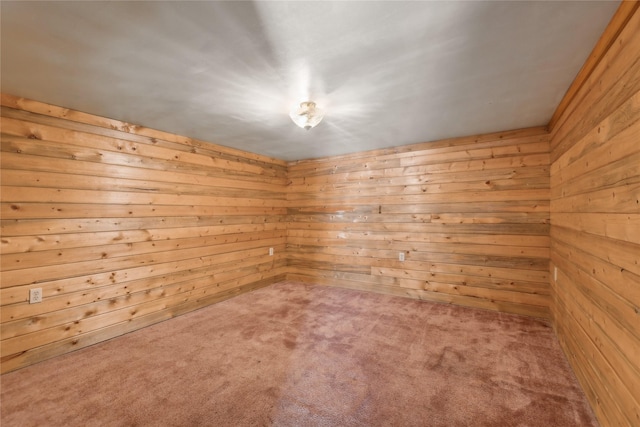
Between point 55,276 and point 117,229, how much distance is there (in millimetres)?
576

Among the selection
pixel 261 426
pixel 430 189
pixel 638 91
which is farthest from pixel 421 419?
pixel 430 189

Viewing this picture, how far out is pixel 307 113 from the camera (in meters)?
2.21

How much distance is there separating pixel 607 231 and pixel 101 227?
3732mm

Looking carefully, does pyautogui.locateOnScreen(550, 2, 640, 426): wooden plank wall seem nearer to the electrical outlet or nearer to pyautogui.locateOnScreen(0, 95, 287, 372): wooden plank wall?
pyautogui.locateOnScreen(0, 95, 287, 372): wooden plank wall

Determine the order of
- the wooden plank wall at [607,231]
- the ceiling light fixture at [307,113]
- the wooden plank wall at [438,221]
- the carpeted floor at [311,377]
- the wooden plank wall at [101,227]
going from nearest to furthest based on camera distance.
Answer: the wooden plank wall at [607,231]
the carpeted floor at [311,377]
the wooden plank wall at [101,227]
the ceiling light fixture at [307,113]
the wooden plank wall at [438,221]

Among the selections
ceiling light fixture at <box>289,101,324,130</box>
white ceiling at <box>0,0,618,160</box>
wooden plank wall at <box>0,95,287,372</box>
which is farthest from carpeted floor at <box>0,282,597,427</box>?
white ceiling at <box>0,0,618,160</box>

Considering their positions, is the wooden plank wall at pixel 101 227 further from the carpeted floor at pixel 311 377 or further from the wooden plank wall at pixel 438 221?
the wooden plank wall at pixel 438 221

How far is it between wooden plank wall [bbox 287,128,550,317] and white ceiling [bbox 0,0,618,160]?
0.74 metres

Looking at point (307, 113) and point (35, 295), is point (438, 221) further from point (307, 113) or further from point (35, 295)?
point (35, 295)

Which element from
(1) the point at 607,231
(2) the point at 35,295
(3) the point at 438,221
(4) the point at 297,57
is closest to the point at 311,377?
(1) the point at 607,231

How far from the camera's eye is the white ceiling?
1.24m

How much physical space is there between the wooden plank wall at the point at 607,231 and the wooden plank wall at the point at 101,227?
3.59 meters

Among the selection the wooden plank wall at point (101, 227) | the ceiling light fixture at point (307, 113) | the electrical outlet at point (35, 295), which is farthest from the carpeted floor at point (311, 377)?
the ceiling light fixture at point (307, 113)

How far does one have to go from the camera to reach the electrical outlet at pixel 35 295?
6.93ft
